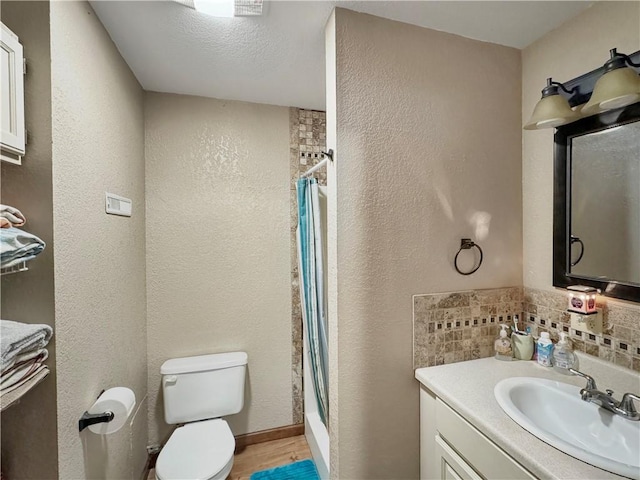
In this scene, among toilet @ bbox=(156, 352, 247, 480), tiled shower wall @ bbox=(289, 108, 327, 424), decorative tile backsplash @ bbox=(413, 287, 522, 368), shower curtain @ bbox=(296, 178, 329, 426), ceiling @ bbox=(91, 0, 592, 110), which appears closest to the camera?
ceiling @ bbox=(91, 0, 592, 110)

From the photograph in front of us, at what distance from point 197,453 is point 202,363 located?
0.48 metres

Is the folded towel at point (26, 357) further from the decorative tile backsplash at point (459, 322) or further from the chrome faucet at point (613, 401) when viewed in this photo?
the chrome faucet at point (613, 401)

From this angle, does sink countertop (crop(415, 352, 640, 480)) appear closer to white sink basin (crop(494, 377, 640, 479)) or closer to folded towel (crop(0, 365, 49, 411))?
white sink basin (crop(494, 377, 640, 479))

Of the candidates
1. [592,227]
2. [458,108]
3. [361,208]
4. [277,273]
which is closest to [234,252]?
[277,273]

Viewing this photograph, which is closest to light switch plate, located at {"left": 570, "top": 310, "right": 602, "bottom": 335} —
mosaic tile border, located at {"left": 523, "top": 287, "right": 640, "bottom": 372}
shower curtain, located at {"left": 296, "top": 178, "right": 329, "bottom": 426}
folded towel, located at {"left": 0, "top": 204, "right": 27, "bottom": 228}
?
mosaic tile border, located at {"left": 523, "top": 287, "right": 640, "bottom": 372}

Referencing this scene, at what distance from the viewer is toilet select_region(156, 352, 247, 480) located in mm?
1537

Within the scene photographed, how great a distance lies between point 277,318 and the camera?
A: 2.11 metres

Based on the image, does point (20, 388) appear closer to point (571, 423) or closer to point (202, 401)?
point (202, 401)

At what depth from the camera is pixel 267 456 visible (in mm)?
1964

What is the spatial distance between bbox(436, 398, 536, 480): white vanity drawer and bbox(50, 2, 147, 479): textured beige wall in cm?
134

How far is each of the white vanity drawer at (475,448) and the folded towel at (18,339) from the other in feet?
4.50

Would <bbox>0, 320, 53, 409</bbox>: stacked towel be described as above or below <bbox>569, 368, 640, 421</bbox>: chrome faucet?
above

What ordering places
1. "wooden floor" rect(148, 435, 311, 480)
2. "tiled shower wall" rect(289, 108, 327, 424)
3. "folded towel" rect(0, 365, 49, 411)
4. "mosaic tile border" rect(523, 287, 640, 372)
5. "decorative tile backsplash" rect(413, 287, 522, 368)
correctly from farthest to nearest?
"tiled shower wall" rect(289, 108, 327, 424) < "wooden floor" rect(148, 435, 311, 480) < "decorative tile backsplash" rect(413, 287, 522, 368) < "mosaic tile border" rect(523, 287, 640, 372) < "folded towel" rect(0, 365, 49, 411)

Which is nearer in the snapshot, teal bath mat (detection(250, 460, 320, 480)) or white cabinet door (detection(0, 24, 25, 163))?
white cabinet door (detection(0, 24, 25, 163))
